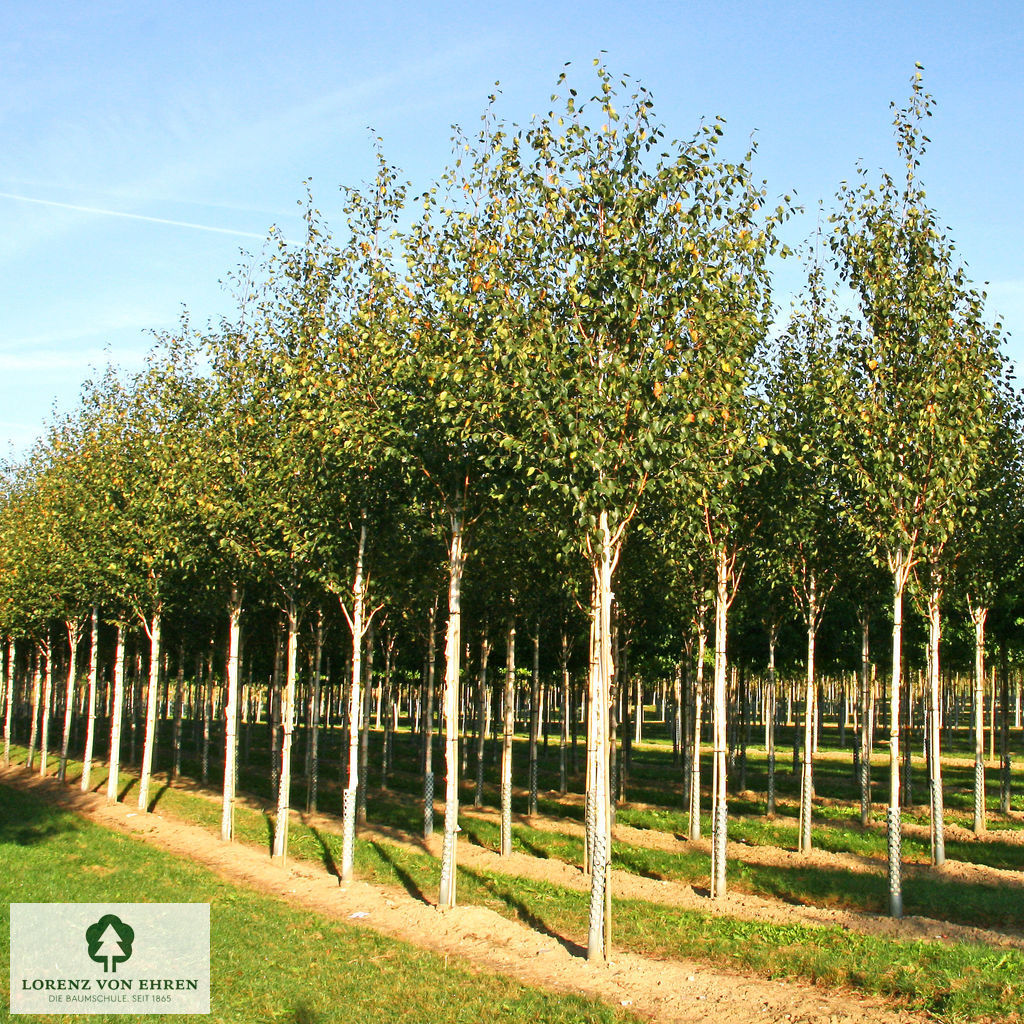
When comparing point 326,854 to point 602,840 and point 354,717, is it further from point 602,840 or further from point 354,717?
point 602,840

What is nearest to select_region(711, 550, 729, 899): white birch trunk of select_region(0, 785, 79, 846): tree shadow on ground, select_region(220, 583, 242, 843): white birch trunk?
select_region(220, 583, 242, 843): white birch trunk

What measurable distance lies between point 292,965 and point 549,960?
3.82 metres

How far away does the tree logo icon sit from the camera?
13.6 metres

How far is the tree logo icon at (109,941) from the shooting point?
1356cm

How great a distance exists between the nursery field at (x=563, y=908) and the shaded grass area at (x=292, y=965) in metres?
0.05

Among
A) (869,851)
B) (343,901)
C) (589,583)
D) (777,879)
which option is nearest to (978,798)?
(869,851)

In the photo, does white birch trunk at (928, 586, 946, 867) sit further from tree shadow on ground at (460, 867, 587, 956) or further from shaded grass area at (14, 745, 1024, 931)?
tree shadow on ground at (460, 867, 587, 956)

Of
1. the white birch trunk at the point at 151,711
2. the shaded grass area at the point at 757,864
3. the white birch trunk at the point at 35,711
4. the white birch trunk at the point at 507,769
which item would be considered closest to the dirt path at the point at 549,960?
the white birch trunk at the point at 507,769

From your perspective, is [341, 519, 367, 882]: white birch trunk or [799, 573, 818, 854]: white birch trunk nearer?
[341, 519, 367, 882]: white birch trunk

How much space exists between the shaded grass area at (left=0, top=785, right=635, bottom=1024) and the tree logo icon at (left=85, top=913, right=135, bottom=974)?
1162mm

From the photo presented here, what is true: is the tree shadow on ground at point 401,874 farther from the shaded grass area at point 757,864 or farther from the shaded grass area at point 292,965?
the shaded grass area at point 292,965

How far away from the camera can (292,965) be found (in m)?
14.5

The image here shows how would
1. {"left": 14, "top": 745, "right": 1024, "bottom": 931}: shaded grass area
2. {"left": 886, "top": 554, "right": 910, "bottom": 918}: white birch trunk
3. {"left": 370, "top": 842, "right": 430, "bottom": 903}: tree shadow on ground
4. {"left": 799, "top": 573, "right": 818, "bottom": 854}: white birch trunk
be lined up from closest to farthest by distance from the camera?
{"left": 886, "top": 554, "right": 910, "bottom": 918}: white birch trunk, {"left": 14, "top": 745, "right": 1024, "bottom": 931}: shaded grass area, {"left": 370, "top": 842, "right": 430, "bottom": 903}: tree shadow on ground, {"left": 799, "top": 573, "right": 818, "bottom": 854}: white birch trunk

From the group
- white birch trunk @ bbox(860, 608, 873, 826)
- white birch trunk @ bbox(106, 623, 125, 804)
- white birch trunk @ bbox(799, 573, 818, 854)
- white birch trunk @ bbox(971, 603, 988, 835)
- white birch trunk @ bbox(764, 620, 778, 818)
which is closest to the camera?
white birch trunk @ bbox(799, 573, 818, 854)
